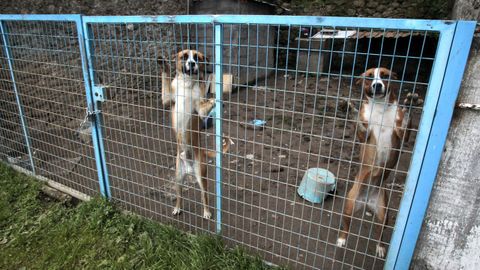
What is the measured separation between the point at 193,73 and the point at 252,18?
1.10m

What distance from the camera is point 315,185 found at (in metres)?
3.63

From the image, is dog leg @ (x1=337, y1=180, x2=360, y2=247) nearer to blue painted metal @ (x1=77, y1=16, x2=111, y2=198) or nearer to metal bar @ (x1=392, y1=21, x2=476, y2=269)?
metal bar @ (x1=392, y1=21, x2=476, y2=269)

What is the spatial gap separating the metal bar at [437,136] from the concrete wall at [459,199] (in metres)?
0.05

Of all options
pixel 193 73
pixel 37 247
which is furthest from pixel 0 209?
pixel 193 73

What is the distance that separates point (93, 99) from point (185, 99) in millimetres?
903

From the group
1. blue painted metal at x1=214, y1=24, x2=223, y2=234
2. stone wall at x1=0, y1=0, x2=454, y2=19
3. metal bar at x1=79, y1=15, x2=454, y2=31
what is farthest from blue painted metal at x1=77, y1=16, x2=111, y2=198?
stone wall at x1=0, y1=0, x2=454, y2=19

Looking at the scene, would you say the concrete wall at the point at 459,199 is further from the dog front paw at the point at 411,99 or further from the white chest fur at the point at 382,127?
the white chest fur at the point at 382,127

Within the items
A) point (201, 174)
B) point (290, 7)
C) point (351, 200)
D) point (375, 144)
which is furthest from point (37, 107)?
point (290, 7)

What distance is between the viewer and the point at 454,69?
1.57m

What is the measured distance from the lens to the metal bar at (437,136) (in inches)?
60.4

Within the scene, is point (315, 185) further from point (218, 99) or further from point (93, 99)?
point (93, 99)

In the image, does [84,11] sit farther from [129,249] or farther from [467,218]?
[467,218]

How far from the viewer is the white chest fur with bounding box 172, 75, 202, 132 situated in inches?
125

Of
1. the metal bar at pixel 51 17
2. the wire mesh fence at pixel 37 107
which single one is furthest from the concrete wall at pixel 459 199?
the wire mesh fence at pixel 37 107
